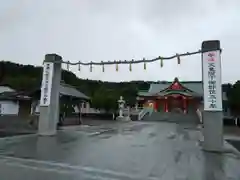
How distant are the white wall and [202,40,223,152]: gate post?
93.4 ft

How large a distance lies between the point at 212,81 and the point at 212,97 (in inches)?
26.8

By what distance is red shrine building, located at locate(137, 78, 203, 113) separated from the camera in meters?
42.0

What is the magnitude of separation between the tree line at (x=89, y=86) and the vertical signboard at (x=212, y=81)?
2609 centimetres

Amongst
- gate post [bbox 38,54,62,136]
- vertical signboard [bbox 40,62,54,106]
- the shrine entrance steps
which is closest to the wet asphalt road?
gate post [bbox 38,54,62,136]

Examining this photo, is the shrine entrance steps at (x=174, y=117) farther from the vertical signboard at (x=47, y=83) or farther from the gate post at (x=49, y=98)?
the vertical signboard at (x=47, y=83)

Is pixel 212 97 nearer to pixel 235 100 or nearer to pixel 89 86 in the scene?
pixel 235 100

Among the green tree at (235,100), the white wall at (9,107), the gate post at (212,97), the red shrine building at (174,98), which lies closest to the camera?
the gate post at (212,97)

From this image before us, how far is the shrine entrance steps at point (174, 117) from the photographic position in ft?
120

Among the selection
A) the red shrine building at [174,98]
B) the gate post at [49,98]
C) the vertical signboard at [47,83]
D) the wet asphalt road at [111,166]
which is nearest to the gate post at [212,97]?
the wet asphalt road at [111,166]

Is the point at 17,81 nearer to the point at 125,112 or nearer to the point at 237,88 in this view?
the point at 125,112

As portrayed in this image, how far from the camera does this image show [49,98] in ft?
49.8

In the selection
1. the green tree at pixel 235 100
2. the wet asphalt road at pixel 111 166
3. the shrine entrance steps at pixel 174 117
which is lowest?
the wet asphalt road at pixel 111 166

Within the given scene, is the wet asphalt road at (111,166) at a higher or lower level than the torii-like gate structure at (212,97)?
lower

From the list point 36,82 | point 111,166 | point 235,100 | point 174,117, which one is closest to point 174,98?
point 174,117
